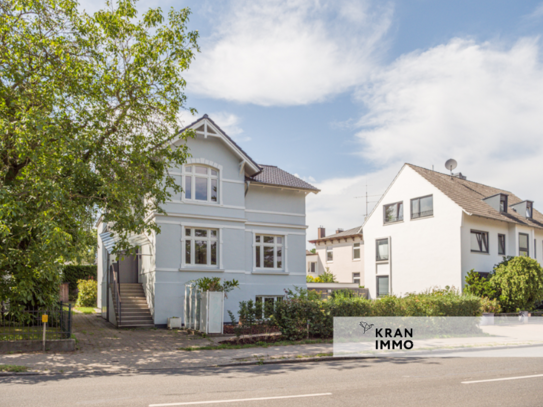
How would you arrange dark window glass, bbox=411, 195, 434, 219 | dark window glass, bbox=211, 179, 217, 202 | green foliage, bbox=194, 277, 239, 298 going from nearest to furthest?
green foliage, bbox=194, 277, 239, 298, dark window glass, bbox=211, 179, 217, 202, dark window glass, bbox=411, 195, 434, 219

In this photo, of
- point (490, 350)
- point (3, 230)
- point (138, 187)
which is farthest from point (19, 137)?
point (490, 350)

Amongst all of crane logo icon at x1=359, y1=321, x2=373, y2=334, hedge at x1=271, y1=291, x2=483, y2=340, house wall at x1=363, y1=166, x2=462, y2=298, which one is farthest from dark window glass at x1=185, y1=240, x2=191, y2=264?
house wall at x1=363, y1=166, x2=462, y2=298

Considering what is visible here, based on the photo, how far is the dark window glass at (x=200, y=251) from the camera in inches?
839

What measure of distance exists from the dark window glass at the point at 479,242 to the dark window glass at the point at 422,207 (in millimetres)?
2886

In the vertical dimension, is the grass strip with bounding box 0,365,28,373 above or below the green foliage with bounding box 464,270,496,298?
below

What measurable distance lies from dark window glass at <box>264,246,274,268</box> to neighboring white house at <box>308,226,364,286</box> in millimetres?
18363

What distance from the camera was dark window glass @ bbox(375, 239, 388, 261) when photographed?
3391 cm

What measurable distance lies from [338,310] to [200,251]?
7.52 m

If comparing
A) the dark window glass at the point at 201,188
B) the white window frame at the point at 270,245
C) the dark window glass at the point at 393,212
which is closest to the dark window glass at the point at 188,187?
the dark window glass at the point at 201,188

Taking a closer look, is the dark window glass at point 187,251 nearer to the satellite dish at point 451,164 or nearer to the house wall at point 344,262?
the satellite dish at point 451,164

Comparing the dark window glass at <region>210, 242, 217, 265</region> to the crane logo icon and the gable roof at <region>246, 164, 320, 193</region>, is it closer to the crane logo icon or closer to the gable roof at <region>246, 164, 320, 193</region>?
the gable roof at <region>246, 164, 320, 193</region>

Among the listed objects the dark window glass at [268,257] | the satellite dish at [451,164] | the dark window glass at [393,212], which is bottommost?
the dark window glass at [268,257]

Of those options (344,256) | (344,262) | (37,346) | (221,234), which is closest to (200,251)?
(221,234)

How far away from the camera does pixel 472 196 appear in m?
32.1
